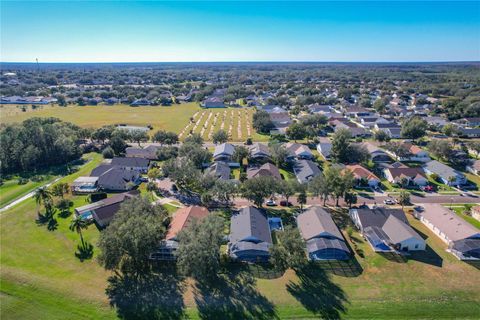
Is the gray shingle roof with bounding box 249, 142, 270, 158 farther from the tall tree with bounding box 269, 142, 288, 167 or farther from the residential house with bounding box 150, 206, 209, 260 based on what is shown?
the residential house with bounding box 150, 206, 209, 260

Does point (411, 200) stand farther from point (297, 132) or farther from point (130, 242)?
point (130, 242)

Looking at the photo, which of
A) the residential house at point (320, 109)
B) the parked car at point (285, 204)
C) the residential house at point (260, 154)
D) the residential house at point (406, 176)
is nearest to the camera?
the parked car at point (285, 204)

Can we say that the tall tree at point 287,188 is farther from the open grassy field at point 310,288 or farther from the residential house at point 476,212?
the residential house at point 476,212

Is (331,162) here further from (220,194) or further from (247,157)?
(220,194)

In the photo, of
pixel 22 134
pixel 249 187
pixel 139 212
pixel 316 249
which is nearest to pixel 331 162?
pixel 249 187

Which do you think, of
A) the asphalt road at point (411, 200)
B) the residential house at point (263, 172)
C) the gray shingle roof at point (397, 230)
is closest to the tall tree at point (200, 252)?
the asphalt road at point (411, 200)

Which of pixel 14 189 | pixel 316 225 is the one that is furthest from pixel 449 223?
pixel 14 189

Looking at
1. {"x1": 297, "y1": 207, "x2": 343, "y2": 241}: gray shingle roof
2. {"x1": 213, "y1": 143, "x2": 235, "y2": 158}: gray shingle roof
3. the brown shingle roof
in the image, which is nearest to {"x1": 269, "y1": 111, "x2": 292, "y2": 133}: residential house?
{"x1": 213, "y1": 143, "x2": 235, "y2": 158}: gray shingle roof
